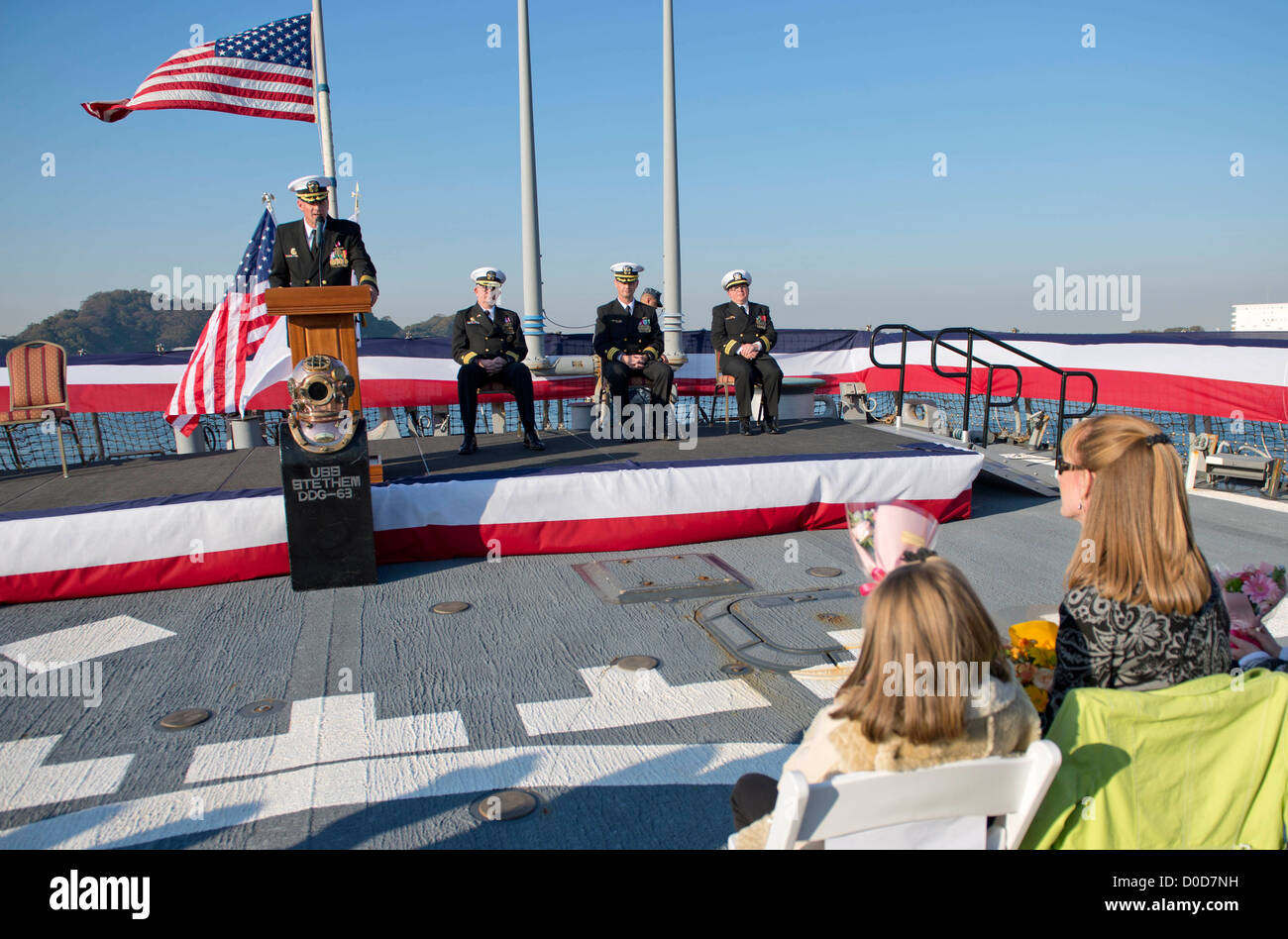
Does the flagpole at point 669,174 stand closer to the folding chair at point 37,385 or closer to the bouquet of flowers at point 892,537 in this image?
the folding chair at point 37,385

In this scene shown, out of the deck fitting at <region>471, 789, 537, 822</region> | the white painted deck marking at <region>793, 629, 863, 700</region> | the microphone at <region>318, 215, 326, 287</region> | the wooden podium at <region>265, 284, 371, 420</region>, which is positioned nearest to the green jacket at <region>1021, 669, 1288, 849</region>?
the deck fitting at <region>471, 789, 537, 822</region>

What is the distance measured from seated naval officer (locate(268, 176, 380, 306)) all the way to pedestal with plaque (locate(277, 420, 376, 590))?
1.73 m

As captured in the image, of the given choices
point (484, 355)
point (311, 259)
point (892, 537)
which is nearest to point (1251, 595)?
point (892, 537)

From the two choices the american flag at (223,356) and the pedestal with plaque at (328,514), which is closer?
the pedestal with plaque at (328,514)

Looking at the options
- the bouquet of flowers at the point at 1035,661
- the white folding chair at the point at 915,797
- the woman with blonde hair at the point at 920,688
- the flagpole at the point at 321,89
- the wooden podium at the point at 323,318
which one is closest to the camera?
the white folding chair at the point at 915,797

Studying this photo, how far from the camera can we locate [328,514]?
4832 millimetres

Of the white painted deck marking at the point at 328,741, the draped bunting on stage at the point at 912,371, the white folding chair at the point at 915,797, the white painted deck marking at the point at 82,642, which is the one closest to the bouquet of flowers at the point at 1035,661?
the white folding chair at the point at 915,797

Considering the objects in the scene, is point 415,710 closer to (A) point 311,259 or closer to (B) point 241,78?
(A) point 311,259

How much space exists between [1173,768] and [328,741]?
104 inches

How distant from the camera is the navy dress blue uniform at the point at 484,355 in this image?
7.23m

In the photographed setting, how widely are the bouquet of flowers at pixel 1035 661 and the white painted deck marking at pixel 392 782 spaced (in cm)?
99

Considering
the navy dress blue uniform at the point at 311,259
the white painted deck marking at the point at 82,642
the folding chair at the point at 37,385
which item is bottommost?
the white painted deck marking at the point at 82,642

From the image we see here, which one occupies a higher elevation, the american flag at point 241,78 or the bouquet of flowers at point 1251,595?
the american flag at point 241,78
